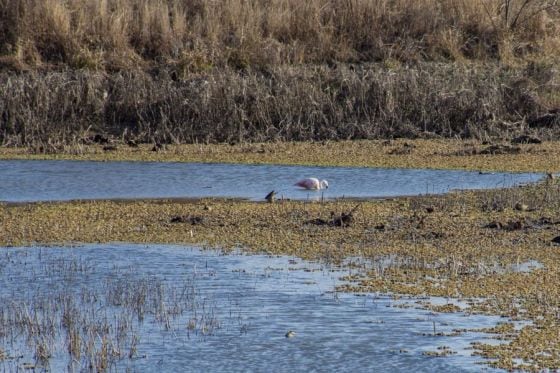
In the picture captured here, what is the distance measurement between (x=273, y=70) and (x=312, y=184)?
6.89m

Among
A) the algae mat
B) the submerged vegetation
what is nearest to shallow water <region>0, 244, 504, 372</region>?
the algae mat

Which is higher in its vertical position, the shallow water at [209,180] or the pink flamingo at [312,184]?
the pink flamingo at [312,184]

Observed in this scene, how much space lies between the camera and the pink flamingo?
15109 millimetres

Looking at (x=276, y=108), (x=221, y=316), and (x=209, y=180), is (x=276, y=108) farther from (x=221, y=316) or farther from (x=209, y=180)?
(x=221, y=316)

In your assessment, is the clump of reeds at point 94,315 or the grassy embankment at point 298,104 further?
the grassy embankment at point 298,104

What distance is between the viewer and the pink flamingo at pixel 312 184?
49.6 ft

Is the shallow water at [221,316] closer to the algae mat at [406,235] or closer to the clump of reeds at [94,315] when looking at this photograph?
the clump of reeds at [94,315]

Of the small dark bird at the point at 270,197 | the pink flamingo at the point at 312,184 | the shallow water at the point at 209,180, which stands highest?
the small dark bird at the point at 270,197

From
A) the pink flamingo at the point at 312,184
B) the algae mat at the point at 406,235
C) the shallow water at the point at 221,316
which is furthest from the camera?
the pink flamingo at the point at 312,184

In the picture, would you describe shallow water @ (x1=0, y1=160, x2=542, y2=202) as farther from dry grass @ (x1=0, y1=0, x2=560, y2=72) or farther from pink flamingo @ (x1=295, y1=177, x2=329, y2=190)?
dry grass @ (x1=0, y1=0, x2=560, y2=72)

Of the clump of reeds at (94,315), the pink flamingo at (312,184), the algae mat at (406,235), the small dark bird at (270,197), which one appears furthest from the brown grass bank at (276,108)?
the clump of reeds at (94,315)

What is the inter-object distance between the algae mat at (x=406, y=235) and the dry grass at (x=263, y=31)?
8518 millimetres

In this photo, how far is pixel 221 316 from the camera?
29.9 ft

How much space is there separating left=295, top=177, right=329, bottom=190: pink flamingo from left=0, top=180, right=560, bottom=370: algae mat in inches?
39.0
